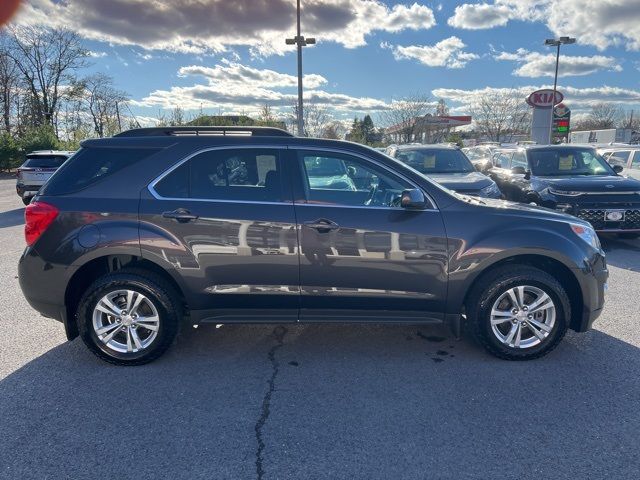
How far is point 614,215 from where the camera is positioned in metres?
7.34

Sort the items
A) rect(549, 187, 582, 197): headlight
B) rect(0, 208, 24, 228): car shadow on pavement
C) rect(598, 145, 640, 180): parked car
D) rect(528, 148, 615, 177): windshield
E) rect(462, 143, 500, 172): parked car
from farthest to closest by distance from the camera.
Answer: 1. rect(462, 143, 500, 172): parked car
2. rect(598, 145, 640, 180): parked car
3. rect(0, 208, 24, 228): car shadow on pavement
4. rect(528, 148, 615, 177): windshield
5. rect(549, 187, 582, 197): headlight

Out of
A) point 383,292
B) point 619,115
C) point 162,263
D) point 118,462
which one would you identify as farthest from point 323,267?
point 619,115

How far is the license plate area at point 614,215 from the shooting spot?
24.1 ft

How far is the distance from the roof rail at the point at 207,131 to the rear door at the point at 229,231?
0.28 meters

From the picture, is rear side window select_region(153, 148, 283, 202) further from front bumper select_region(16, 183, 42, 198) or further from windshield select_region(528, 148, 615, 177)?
front bumper select_region(16, 183, 42, 198)

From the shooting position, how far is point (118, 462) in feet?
8.27

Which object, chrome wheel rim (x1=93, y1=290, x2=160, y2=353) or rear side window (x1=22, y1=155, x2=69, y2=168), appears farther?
rear side window (x1=22, y1=155, x2=69, y2=168)

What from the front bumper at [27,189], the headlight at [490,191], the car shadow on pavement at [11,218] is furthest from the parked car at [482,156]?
the front bumper at [27,189]

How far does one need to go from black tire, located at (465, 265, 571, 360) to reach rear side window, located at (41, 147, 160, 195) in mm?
2951

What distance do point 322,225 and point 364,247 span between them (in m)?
0.38

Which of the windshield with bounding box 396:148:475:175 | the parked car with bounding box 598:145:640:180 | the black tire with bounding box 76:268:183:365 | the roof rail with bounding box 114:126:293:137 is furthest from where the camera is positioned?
the parked car with bounding box 598:145:640:180

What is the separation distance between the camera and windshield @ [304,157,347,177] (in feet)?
12.1

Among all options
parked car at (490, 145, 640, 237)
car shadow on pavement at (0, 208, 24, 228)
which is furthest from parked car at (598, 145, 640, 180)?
car shadow on pavement at (0, 208, 24, 228)

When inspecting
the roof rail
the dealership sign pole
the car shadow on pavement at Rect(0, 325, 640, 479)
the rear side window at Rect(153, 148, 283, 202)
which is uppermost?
the dealership sign pole
